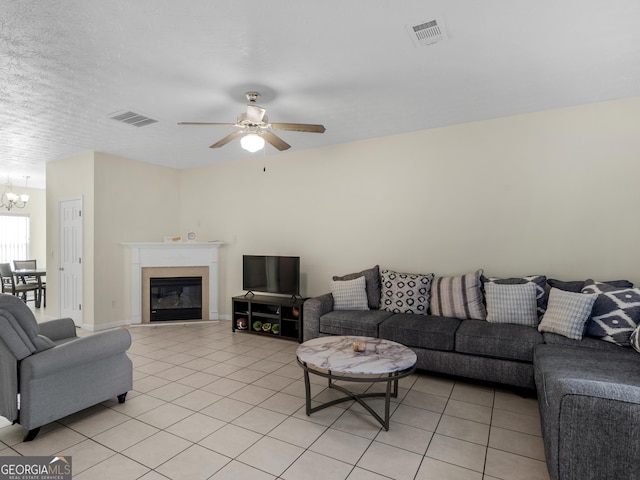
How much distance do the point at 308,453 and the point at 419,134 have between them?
3.76 meters

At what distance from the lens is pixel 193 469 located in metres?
2.17

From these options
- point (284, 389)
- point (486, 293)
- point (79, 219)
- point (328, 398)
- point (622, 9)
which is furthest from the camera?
point (79, 219)

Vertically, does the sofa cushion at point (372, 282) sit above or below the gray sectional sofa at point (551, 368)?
above

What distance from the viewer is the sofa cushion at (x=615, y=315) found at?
2.93 m

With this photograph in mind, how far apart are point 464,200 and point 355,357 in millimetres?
2512

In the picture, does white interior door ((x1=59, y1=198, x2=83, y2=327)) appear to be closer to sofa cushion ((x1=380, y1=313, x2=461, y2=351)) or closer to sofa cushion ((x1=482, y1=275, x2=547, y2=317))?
sofa cushion ((x1=380, y1=313, x2=461, y2=351))

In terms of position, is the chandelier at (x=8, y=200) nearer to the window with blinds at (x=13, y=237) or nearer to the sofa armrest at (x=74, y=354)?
the window with blinds at (x=13, y=237)

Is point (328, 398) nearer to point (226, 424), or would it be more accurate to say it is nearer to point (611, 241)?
point (226, 424)

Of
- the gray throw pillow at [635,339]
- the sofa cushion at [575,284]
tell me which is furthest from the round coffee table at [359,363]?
the sofa cushion at [575,284]

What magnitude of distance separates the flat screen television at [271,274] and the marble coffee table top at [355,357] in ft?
6.38

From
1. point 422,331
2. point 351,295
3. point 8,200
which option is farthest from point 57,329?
point 8,200

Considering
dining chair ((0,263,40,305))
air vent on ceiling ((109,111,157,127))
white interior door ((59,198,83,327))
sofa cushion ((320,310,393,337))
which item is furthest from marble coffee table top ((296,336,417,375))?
dining chair ((0,263,40,305))

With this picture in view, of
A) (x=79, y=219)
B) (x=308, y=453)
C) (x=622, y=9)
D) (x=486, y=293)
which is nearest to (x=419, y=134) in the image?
(x=486, y=293)

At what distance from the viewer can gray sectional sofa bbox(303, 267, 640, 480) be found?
5.31 feet
